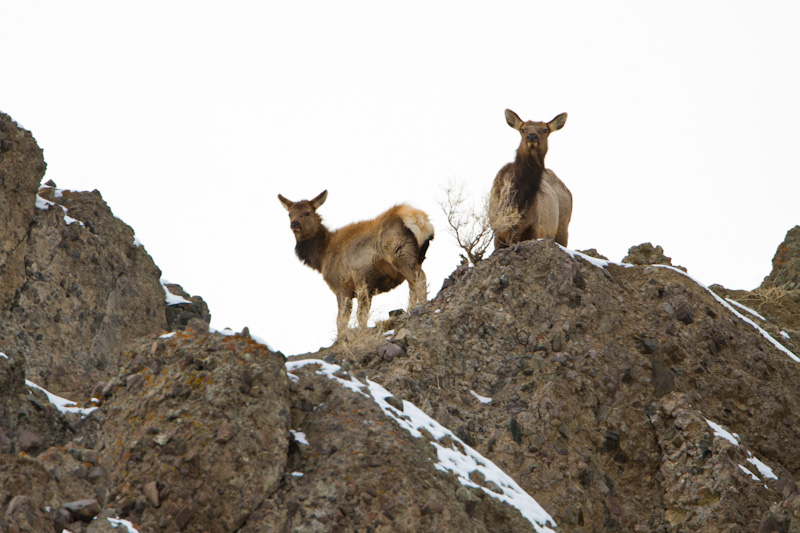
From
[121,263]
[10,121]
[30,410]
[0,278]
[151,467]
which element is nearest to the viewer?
[151,467]

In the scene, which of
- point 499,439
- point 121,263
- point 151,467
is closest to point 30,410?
point 151,467

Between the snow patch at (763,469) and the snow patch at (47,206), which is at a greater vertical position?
the snow patch at (47,206)

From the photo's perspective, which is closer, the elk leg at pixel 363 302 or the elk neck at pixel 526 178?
the elk neck at pixel 526 178

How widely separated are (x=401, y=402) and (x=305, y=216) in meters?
9.22

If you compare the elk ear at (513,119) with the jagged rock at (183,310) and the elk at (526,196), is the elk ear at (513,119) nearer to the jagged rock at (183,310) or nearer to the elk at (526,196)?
the elk at (526,196)

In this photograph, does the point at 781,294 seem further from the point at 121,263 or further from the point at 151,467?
the point at 151,467

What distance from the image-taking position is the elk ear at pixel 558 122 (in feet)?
46.8

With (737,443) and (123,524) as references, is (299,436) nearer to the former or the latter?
(123,524)

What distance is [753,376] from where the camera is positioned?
11.1 meters

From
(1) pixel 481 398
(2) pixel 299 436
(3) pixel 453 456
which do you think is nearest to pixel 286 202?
(1) pixel 481 398

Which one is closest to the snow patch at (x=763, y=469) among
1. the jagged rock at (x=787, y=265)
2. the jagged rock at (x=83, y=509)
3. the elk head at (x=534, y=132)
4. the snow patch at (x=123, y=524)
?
the elk head at (x=534, y=132)

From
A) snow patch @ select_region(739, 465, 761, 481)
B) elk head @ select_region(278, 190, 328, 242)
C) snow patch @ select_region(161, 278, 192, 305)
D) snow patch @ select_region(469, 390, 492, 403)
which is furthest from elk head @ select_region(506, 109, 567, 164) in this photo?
snow patch @ select_region(739, 465, 761, 481)

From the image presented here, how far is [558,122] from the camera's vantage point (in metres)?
14.3

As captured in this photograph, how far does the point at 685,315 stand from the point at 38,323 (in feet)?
25.8
